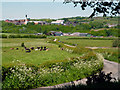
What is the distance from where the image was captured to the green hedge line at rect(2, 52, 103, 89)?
8.53 metres


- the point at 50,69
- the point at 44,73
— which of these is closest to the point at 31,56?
the point at 50,69

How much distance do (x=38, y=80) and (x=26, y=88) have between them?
2.66 feet

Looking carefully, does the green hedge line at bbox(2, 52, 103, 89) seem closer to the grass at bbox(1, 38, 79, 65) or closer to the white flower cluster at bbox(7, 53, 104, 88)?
the white flower cluster at bbox(7, 53, 104, 88)

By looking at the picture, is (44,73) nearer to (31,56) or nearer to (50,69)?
(50,69)

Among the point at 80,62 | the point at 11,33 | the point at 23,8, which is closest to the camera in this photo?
the point at 80,62

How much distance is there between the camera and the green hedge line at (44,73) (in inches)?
336

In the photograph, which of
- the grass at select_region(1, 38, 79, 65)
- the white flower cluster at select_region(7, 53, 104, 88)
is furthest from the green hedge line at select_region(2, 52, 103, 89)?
A: the grass at select_region(1, 38, 79, 65)

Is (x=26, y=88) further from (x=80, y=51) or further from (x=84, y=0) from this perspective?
(x=80, y=51)

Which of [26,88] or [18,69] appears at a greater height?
[18,69]

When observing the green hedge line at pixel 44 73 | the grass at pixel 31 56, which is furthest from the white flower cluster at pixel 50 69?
the grass at pixel 31 56

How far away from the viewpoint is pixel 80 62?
12.0 meters

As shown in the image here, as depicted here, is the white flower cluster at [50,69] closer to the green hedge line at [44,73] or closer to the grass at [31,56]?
the green hedge line at [44,73]

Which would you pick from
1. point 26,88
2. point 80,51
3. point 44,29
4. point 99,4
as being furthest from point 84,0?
point 44,29

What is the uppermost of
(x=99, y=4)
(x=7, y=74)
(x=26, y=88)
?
(x=99, y=4)
